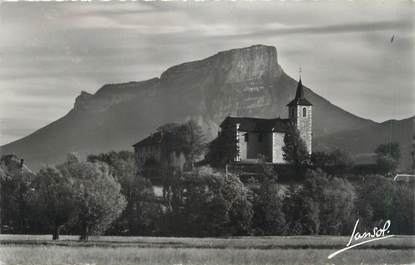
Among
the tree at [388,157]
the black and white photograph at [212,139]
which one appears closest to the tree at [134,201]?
the black and white photograph at [212,139]

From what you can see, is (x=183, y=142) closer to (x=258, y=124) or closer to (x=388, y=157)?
(x=258, y=124)

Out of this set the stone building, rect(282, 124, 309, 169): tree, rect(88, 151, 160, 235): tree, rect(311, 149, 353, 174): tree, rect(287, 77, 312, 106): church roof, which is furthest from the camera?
rect(311, 149, 353, 174): tree

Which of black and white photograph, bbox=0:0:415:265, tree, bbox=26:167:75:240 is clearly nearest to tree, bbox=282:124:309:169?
black and white photograph, bbox=0:0:415:265

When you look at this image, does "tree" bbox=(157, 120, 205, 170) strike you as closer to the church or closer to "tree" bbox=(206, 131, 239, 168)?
"tree" bbox=(206, 131, 239, 168)

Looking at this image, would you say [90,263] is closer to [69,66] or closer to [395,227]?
[69,66]

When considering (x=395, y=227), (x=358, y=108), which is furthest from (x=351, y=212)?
(x=358, y=108)

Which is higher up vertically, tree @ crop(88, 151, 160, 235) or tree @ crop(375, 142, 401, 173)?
tree @ crop(375, 142, 401, 173)
